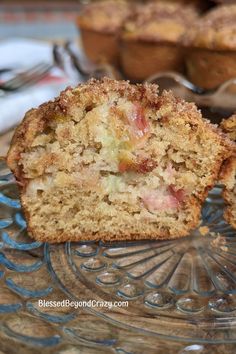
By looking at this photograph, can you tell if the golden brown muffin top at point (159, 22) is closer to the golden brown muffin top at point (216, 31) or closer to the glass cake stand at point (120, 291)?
the golden brown muffin top at point (216, 31)

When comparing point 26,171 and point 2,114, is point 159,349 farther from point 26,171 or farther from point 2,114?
point 2,114

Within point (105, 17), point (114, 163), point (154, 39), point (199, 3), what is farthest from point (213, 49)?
point (114, 163)

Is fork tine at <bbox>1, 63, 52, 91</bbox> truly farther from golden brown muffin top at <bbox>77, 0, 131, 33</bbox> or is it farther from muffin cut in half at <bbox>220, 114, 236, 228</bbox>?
muffin cut in half at <bbox>220, 114, 236, 228</bbox>

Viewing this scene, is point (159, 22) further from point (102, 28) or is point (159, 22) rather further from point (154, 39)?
point (102, 28)

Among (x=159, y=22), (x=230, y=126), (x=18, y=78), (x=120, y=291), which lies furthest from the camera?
(x=159, y=22)

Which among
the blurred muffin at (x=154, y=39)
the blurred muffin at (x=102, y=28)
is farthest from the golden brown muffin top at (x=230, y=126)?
the blurred muffin at (x=102, y=28)

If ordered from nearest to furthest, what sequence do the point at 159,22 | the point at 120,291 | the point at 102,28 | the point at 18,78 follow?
the point at 120,291 < the point at 18,78 < the point at 159,22 < the point at 102,28
